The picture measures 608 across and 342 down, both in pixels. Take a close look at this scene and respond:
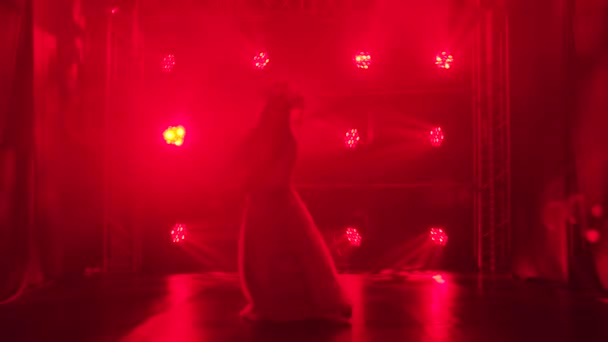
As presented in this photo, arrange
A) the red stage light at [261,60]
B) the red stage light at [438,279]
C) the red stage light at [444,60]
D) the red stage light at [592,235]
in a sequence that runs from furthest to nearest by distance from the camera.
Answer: the red stage light at [261,60] → the red stage light at [444,60] → the red stage light at [438,279] → the red stage light at [592,235]

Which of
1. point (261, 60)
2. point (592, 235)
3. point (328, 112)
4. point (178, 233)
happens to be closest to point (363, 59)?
point (328, 112)

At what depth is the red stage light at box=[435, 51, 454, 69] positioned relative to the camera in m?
8.37

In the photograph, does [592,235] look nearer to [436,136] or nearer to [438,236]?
[438,236]

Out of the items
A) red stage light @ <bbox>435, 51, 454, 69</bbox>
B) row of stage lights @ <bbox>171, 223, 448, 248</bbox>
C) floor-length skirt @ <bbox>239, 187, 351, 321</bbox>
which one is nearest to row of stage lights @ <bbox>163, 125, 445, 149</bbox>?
red stage light @ <bbox>435, 51, 454, 69</bbox>

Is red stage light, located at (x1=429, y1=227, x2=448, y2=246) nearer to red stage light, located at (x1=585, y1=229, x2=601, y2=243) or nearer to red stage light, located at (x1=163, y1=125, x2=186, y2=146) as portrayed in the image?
red stage light, located at (x1=585, y1=229, x2=601, y2=243)

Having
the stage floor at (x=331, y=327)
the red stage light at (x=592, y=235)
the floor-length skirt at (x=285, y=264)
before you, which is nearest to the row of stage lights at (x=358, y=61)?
the stage floor at (x=331, y=327)

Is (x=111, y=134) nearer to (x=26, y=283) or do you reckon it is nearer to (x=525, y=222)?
(x=26, y=283)

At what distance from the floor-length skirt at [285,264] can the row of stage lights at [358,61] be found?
4375 millimetres

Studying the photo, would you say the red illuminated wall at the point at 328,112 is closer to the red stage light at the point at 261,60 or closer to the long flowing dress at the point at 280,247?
the red stage light at the point at 261,60

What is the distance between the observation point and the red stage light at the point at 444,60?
8.37m

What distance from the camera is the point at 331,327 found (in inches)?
174

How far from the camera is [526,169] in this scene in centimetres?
767

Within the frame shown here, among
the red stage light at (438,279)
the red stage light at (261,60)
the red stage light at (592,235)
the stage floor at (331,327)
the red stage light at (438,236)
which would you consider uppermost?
the red stage light at (261,60)

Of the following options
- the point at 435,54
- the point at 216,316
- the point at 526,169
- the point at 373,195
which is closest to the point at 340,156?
the point at 373,195
